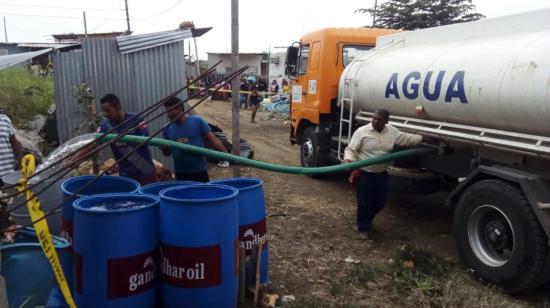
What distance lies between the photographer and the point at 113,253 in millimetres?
2680

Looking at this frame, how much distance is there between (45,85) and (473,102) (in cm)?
1127

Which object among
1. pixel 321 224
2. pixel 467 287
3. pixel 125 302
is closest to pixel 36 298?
pixel 125 302

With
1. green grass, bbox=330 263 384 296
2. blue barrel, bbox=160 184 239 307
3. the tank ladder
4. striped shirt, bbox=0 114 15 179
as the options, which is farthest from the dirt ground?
striped shirt, bbox=0 114 15 179

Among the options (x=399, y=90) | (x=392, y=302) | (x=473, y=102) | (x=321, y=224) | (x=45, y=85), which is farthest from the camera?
(x=45, y=85)

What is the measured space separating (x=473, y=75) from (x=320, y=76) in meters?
3.62

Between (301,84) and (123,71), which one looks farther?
(301,84)

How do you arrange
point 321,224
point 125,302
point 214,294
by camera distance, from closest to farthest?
point 125,302 < point 214,294 < point 321,224

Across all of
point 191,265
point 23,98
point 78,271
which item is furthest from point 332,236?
point 23,98

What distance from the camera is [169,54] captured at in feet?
26.4

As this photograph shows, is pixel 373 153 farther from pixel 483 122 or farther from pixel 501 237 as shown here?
pixel 501 237

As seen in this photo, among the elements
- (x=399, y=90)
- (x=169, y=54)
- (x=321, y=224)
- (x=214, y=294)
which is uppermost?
(x=169, y=54)

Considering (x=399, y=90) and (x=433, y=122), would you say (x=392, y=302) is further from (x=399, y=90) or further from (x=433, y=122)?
(x=399, y=90)

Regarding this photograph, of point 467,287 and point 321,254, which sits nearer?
point 467,287

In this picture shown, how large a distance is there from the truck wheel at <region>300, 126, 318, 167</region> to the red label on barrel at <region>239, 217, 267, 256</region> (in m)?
4.74
